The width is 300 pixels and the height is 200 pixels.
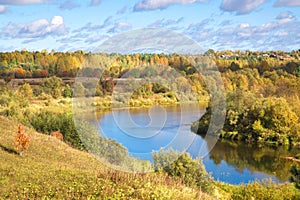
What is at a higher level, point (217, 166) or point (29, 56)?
point (29, 56)

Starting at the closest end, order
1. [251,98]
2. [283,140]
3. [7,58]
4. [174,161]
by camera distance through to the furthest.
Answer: [174,161] < [283,140] < [251,98] < [7,58]

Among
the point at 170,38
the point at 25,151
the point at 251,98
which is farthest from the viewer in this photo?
the point at 251,98

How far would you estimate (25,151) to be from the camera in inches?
684

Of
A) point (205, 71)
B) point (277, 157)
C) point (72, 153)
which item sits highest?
point (205, 71)

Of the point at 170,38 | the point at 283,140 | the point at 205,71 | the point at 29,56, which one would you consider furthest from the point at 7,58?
the point at 170,38

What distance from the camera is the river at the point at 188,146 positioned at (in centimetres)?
1520

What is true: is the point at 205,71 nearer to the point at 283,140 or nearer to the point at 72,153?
the point at 72,153

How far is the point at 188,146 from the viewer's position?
1627 cm

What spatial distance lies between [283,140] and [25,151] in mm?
27418

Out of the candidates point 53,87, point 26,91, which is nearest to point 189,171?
point 26,91

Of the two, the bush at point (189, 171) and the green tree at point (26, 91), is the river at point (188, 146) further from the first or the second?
the green tree at point (26, 91)

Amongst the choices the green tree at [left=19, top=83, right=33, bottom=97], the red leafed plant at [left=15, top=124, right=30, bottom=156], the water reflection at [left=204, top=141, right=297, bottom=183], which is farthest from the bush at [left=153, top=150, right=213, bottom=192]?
the green tree at [left=19, top=83, right=33, bottom=97]

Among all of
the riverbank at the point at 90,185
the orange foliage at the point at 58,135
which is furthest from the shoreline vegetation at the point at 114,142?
the orange foliage at the point at 58,135

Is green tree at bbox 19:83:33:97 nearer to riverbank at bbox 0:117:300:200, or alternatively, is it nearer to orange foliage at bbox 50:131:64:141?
orange foliage at bbox 50:131:64:141
